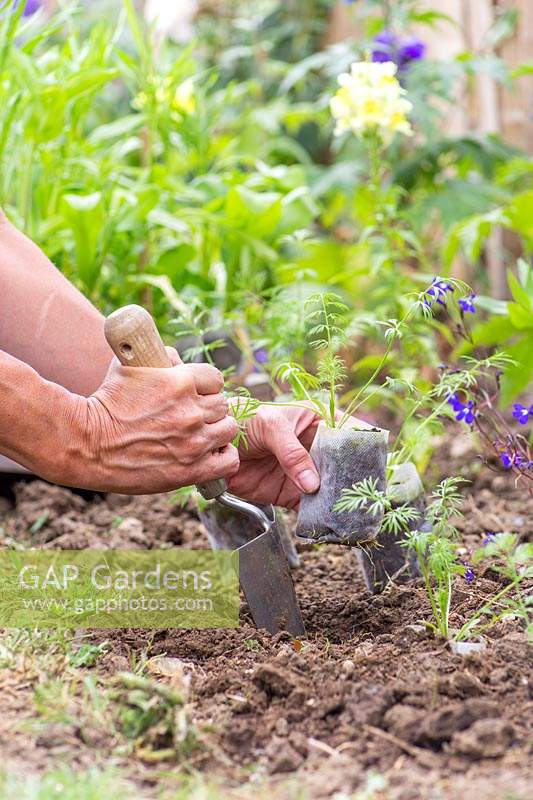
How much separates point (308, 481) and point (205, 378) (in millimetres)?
243

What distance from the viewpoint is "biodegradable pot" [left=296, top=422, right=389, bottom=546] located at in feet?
5.38

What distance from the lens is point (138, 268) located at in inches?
123

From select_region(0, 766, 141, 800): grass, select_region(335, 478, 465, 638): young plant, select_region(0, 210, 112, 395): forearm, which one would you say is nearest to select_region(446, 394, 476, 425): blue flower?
select_region(335, 478, 465, 638): young plant

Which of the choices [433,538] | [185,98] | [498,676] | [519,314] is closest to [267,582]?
[433,538]

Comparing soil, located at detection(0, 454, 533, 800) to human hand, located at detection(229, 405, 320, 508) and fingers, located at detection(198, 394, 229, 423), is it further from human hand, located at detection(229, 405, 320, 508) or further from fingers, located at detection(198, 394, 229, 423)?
fingers, located at detection(198, 394, 229, 423)

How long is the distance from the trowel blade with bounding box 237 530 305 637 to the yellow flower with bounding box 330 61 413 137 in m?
1.50

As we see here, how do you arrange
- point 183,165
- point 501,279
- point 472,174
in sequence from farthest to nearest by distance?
point 472,174 → point 501,279 → point 183,165

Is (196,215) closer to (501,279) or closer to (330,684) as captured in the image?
(501,279)

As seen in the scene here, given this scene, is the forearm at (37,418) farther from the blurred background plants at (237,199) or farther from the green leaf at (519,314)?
the green leaf at (519,314)

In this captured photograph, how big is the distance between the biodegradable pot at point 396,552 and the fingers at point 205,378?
1.21 feet

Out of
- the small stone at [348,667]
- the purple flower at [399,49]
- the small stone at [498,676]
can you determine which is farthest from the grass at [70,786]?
the purple flower at [399,49]

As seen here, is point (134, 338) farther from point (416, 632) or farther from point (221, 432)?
point (416, 632)

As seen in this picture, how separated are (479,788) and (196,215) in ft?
6.90

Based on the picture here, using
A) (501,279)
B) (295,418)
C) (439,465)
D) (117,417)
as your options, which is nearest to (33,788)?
(117,417)
